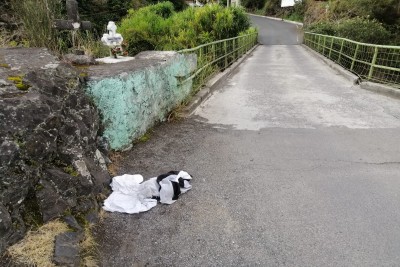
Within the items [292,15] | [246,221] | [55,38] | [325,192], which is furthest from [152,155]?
[292,15]

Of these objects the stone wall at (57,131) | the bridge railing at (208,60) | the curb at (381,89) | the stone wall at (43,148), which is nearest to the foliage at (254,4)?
the bridge railing at (208,60)

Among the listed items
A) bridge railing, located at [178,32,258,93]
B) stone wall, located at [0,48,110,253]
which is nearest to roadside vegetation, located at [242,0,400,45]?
bridge railing, located at [178,32,258,93]

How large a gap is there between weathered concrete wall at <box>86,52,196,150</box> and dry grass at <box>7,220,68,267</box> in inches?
58.6

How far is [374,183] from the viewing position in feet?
11.2

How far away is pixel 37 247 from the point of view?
2.21 m

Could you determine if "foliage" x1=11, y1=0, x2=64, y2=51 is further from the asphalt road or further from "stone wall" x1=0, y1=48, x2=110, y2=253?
the asphalt road

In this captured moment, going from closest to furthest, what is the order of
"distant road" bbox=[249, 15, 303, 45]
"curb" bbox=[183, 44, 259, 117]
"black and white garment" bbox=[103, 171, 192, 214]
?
"black and white garment" bbox=[103, 171, 192, 214]
"curb" bbox=[183, 44, 259, 117]
"distant road" bbox=[249, 15, 303, 45]

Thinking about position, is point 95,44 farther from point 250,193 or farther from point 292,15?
point 292,15

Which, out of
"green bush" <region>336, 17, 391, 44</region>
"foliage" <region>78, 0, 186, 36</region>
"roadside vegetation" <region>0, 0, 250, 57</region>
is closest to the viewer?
"roadside vegetation" <region>0, 0, 250, 57</region>

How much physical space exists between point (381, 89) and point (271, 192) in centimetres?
549

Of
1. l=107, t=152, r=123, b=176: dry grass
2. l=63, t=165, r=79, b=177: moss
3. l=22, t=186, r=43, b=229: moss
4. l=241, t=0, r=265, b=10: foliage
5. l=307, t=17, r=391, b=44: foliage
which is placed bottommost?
l=107, t=152, r=123, b=176: dry grass

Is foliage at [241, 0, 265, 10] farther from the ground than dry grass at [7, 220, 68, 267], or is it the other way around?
foliage at [241, 0, 265, 10]

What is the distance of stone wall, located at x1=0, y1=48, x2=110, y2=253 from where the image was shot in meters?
2.26

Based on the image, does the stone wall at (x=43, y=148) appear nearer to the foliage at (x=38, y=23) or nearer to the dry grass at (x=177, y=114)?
the dry grass at (x=177, y=114)
